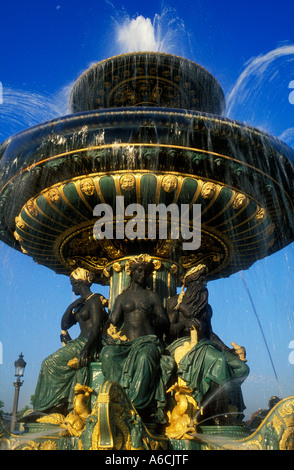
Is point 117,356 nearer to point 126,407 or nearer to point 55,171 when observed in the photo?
point 126,407

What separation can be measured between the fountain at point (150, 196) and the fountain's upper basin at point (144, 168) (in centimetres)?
2

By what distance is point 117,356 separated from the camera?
6293 mm

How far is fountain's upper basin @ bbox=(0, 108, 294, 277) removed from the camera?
651cm

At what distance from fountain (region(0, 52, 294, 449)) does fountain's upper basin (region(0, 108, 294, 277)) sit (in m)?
0.02

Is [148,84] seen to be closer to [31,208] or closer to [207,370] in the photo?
[31,208]

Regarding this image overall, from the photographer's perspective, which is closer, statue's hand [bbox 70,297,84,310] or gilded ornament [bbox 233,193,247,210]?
gilded ornament [bbox 233,193,247,210]

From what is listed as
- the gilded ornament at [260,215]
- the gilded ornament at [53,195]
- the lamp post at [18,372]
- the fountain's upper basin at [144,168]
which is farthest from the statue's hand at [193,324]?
the lamp post at [18,372]

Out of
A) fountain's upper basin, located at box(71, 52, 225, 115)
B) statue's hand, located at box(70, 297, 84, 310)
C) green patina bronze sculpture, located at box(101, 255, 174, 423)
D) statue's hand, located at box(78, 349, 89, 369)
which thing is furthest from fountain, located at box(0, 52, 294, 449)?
fountain's upper basin, located at box(71, 52, 225, 115)

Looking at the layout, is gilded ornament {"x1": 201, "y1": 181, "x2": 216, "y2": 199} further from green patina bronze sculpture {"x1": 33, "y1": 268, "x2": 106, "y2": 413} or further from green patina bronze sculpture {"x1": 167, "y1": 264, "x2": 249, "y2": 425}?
green patina bronze sculpture {"x1": 33, "y1": 268, "x2": 106, "y2": 413}

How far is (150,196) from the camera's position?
277 inches

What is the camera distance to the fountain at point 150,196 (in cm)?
585

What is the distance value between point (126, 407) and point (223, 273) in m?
5.23

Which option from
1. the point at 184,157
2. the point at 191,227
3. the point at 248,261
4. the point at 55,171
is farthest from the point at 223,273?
the point at 55,171

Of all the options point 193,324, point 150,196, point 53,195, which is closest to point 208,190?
point 150,196
